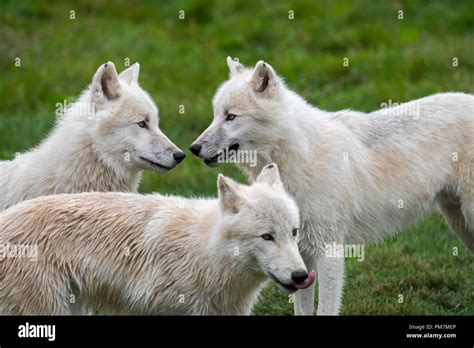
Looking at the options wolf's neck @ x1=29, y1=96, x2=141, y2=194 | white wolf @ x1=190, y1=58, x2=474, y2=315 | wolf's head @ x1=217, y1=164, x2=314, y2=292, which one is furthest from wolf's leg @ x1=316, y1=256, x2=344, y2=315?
wolf's neck @ x1=29, y1=96, x2=141, y2=194

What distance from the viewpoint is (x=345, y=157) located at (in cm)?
866

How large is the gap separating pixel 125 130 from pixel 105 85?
482 mm

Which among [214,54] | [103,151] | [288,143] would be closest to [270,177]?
[288,143]

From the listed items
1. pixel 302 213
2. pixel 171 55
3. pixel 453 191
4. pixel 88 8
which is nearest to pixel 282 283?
pixel 302 213

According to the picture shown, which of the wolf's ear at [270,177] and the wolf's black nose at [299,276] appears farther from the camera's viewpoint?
the wolf's ear at [270,177]

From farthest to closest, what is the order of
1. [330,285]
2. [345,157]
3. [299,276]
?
[345,157]
[330,285]
[299,276]

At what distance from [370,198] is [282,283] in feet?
7.26

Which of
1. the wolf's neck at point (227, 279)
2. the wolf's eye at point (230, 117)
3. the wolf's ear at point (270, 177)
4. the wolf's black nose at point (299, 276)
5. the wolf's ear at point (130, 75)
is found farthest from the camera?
the wolf's ear at point (130, 75)

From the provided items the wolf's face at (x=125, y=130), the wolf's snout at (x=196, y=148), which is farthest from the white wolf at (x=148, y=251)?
the wolf's face at (x=125, y=130)

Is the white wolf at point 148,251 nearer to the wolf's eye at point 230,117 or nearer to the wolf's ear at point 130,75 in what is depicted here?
→ the wolf's eye at point 230,117

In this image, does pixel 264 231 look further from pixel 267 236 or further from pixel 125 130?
pixel 125 130

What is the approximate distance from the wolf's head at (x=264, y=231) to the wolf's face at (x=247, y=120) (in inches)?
53.6

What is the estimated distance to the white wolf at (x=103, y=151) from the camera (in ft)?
29.0
